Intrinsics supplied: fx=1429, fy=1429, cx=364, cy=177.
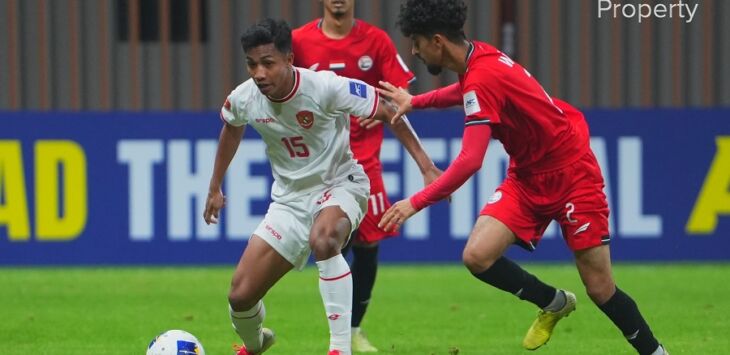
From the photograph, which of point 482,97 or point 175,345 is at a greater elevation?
point 482,97

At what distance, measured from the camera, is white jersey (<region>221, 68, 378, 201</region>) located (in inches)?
286

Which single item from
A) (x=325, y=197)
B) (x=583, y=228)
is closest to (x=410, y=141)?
(x=325, y=197)

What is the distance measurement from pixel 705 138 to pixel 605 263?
18.9ft

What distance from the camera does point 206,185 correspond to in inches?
487

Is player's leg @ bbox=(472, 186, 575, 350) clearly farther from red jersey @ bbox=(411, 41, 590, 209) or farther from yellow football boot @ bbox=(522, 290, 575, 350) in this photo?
red jersey @ bbox=(411, 41, 590, 209)

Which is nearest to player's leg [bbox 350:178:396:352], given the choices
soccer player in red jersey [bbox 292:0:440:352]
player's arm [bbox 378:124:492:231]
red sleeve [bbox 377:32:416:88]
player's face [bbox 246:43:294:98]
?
soccer player in red jersey [bbox 292:0:440:352]

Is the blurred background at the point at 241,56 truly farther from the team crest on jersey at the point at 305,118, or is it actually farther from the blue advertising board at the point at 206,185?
the team crest on jersey at the point at 305,118

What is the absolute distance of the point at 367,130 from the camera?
28.9 ft

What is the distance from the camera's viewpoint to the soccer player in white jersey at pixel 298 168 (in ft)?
23.1

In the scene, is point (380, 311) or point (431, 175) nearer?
point (431, 175)

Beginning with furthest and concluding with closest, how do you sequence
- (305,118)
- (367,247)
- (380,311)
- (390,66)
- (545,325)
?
(380,311) < (390,66) < (367,247) < (545,325) < (305,118)

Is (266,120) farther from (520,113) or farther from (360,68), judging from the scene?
(360,68)

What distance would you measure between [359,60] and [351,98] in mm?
1561

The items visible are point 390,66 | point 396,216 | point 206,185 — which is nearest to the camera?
point 396,216
